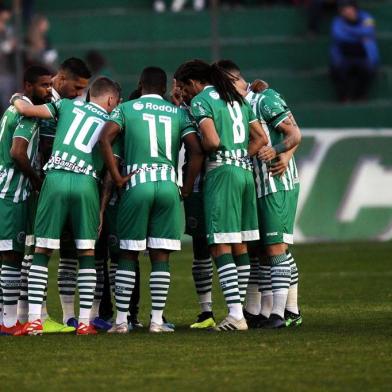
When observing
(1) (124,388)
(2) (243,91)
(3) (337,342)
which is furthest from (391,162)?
(1) (124,388)

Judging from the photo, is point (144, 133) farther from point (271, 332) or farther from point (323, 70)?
point (323, 70)

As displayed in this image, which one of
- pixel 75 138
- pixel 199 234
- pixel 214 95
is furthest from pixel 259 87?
pixel 75 138

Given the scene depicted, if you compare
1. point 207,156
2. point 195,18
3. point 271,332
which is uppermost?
point 195,18

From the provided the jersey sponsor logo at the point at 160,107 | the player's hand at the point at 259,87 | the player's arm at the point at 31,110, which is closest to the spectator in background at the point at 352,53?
the player's hand at the point at 259,87

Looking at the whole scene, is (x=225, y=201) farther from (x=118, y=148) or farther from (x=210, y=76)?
(x=210, y=76)

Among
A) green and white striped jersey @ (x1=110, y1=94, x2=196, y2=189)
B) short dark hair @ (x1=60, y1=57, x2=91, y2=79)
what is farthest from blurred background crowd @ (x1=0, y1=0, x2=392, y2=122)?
green and white striped jersey @ (x1=110, y1=94, x2=196, y2=189)

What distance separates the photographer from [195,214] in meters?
12.0

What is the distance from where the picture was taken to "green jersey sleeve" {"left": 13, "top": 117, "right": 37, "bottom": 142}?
11328 millimetres

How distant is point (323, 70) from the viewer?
2495cm

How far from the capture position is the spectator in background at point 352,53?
78.0 feet

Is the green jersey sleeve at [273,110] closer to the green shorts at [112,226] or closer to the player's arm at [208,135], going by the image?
the player's arm at [208,135]

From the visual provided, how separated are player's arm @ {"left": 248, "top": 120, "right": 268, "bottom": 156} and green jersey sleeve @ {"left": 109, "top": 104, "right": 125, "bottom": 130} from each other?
3.70ft

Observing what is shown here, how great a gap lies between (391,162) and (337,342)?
1094cm

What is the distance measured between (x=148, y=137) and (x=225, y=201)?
2.72 feet
